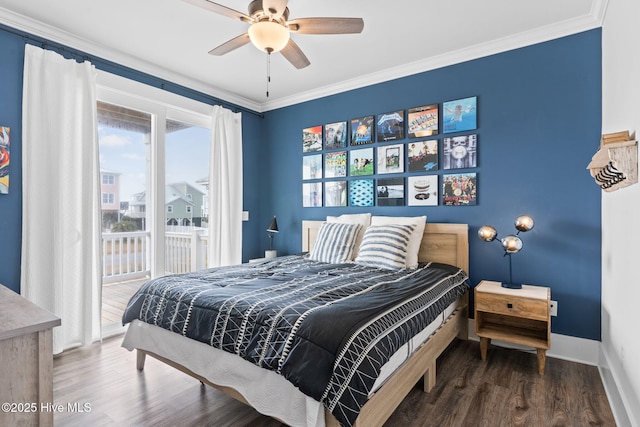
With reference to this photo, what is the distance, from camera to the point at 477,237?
3027mm

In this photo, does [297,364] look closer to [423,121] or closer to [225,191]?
[423,121]

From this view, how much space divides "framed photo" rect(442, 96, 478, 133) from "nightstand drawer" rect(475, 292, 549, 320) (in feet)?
5.01

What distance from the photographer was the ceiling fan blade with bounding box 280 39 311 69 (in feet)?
7.57

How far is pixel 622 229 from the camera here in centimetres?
193

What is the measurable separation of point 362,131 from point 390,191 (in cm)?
76

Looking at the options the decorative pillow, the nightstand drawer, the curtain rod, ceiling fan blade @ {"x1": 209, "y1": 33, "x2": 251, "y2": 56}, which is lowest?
the nightstand drawer

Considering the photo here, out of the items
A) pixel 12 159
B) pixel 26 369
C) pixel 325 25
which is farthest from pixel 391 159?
pixel 12 159

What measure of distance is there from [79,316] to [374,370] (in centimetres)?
266

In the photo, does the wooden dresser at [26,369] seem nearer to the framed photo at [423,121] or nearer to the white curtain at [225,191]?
the white curtain at [225,191]

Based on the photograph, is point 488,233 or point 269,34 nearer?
point 269,34

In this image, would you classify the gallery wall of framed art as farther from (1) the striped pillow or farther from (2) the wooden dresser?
(2) the wooden dresser

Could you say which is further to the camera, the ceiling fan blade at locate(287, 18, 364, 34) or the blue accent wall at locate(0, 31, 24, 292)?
the blue accent wall at locate(0, 31, 24, 292)

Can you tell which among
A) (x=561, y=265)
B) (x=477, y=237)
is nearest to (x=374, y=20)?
(x=477, y=237)

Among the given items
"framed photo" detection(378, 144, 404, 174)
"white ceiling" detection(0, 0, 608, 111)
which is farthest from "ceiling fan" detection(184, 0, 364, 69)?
"framed photo" detection(378, 144, 404, 174)
